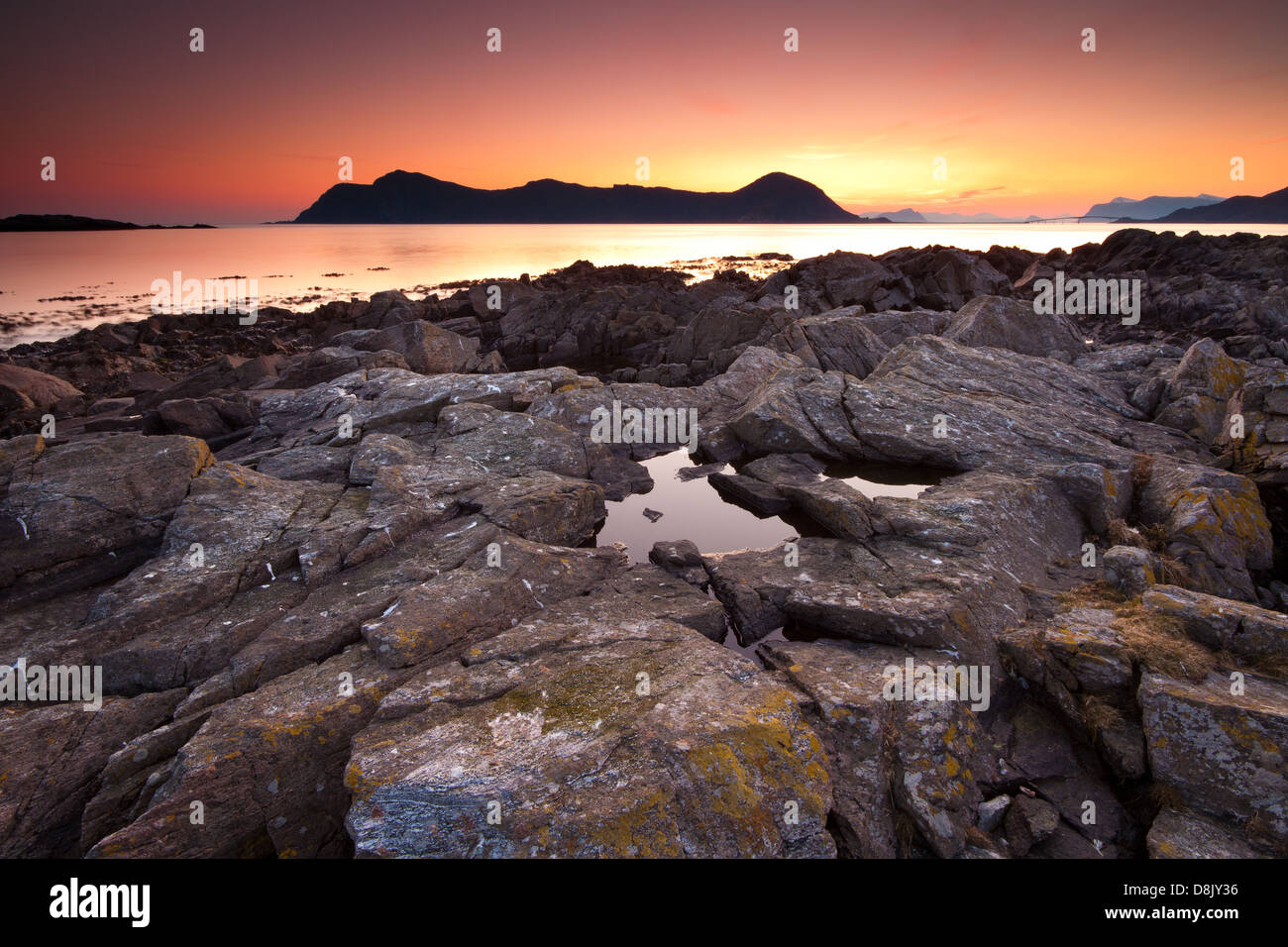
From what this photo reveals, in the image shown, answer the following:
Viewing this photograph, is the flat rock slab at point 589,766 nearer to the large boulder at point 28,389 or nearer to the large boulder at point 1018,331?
the large boulder at point 1018,331

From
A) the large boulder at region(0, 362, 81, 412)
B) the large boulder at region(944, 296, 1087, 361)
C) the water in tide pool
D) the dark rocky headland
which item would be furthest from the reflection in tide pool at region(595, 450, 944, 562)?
the large boulder at region(0, 362, 81, 412)

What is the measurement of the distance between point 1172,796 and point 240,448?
23.3 meters

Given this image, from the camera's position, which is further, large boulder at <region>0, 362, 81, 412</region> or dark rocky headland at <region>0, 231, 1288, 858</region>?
large boulder at <region>0, 362, 81, 412</region>

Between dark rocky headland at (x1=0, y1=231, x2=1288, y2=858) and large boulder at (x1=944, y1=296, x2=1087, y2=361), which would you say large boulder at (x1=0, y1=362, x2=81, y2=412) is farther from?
large boulder at (x1=944, y1=296, x2=1087, y2=361)

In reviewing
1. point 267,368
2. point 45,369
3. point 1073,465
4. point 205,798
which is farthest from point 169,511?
point 45,369

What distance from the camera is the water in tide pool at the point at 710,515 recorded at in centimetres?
1370

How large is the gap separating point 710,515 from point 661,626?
609 cm

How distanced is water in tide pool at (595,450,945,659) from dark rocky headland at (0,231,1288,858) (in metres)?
0.58

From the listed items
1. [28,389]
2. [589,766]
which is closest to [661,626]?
[589,766]

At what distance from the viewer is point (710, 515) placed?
1522 cm

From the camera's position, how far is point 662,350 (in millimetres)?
39031

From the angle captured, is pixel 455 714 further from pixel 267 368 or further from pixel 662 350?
pixel 662 350

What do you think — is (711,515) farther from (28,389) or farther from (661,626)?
(28,389)

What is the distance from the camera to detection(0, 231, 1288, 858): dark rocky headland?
259 inches
